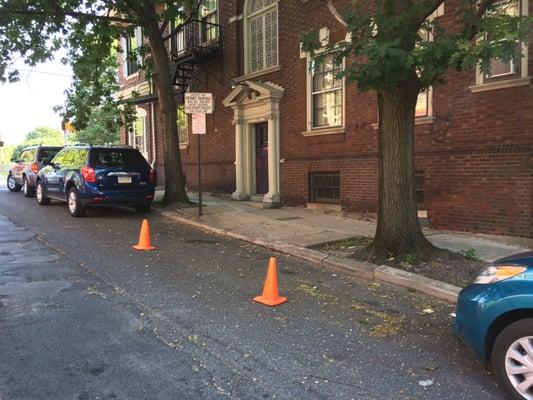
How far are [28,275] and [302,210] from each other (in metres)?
7.37

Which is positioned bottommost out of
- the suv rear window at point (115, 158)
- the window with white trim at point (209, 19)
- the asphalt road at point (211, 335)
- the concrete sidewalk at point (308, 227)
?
the asphalt road at point (211, 335)

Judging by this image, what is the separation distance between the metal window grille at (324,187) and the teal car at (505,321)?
815 cm

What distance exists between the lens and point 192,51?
15.4m

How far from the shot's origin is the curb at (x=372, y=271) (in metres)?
5.62

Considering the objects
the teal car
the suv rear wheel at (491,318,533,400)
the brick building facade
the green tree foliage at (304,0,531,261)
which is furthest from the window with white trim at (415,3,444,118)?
the suv rear wheel at (491,318,533,400)

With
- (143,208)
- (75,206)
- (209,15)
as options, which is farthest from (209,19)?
(75,206)

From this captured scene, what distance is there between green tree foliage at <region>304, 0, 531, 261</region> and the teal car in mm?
2610

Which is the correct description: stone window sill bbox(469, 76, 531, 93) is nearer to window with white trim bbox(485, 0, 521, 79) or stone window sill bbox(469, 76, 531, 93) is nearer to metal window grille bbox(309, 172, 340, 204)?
window with white trim bbox(485, 0, 521, 79)

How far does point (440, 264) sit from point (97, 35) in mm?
10750

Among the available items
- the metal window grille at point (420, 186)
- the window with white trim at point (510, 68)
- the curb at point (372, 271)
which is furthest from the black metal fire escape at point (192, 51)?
the window with white trim at point (510, 68)

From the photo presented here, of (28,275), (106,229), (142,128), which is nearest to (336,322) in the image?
(28,275)

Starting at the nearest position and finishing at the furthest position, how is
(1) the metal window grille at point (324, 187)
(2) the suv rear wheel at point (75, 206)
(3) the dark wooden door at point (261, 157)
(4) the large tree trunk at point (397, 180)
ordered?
(4) the large tree trunk at point (397, 180) < (2) the suv rear wheel at point (75, 206) < (1) the metal window grille at point (324, 187) < (3) the dark wooden door at point (261, 157)

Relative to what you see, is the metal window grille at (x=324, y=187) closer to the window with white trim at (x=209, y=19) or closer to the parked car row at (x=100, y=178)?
the parked car row at (x=100, y=178)

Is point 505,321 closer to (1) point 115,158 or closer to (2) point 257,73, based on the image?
(1) point 115,158
